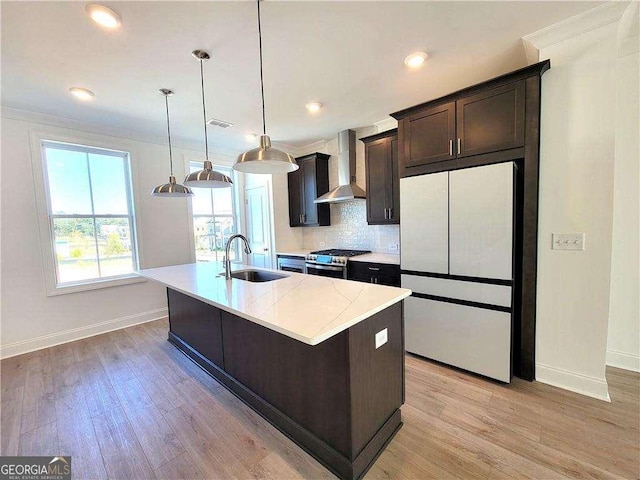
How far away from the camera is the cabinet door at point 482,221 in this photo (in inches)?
83.3

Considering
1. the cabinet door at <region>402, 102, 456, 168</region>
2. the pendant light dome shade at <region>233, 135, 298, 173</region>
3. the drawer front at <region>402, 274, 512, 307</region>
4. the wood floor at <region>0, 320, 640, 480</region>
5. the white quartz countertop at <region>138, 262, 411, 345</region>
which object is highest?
the cabinet door at <region>402, 102, 456, 168</region>

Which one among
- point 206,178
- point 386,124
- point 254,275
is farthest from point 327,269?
point 386,124

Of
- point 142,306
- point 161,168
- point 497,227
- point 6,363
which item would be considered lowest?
point 6,363

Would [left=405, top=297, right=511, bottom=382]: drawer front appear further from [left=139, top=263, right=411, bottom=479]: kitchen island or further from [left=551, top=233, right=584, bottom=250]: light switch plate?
[left=139, top=263, right=411, bottom=479]: kitchen island

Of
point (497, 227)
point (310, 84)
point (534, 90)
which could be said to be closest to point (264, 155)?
point (310, 84)

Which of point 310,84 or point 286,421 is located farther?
point 310,84

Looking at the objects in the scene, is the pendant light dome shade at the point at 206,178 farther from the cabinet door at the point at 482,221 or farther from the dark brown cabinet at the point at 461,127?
the cabinet door at the point at 482,221

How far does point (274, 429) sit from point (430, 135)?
269 centimetres

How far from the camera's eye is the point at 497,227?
7.07 feet

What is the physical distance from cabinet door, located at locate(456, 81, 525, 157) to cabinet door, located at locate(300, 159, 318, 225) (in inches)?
98.6

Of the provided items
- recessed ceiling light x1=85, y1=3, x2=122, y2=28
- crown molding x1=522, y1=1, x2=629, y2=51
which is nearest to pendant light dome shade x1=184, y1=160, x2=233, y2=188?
recessed ceiling light x1=85, y1=3, x2=122, y2=28

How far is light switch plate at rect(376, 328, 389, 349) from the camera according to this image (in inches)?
63.5

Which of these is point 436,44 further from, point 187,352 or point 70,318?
point 70,318

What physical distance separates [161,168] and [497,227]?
4.31 m
